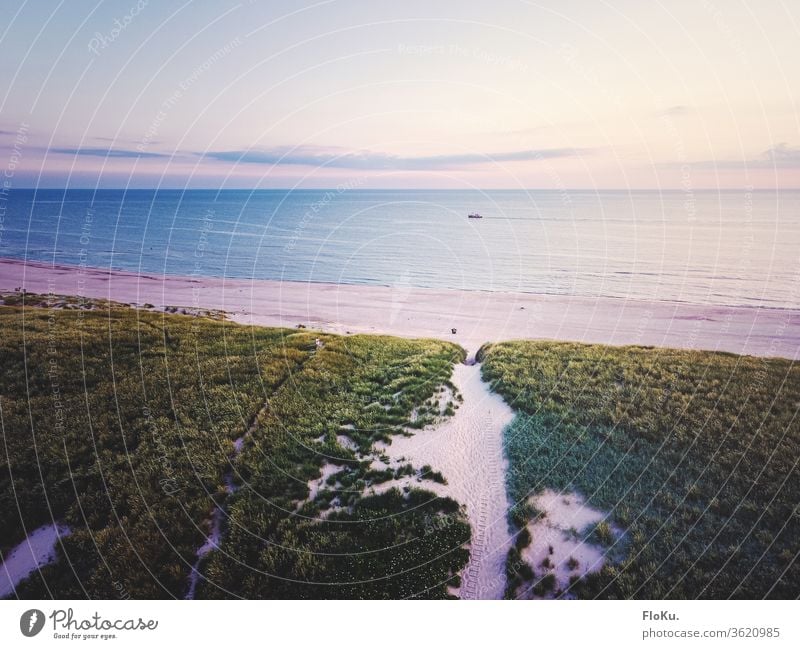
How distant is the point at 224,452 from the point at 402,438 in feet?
15.4

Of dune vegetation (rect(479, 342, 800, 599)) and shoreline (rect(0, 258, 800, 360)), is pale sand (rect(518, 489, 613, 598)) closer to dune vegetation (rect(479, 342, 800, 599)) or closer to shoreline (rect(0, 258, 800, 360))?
dune vegetation (rect(479, 342, 800, 599))

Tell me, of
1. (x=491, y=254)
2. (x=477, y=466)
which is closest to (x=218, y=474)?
(x=477, y=466)

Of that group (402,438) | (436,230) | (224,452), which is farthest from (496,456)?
(436,230)

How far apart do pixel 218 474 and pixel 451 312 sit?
2821cm

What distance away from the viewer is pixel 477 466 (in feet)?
35.7

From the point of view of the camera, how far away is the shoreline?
29734mm

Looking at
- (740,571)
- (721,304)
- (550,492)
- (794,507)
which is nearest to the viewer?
(740,571)

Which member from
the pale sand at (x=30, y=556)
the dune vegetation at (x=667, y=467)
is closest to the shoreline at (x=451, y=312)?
the dune vegetation at (x=667, y=467)

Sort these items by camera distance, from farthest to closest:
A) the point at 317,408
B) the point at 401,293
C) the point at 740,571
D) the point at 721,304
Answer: the point at 401,293, the point at 721,304, the point at 317,408, the point at 740,571

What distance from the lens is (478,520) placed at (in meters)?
9.26

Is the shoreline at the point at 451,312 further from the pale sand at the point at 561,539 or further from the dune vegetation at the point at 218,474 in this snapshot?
the pale sand at the point at 561,539

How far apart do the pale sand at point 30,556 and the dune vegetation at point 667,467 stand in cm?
900

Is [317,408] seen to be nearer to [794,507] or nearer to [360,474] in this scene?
[360,474]

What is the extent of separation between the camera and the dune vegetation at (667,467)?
7980 mm
